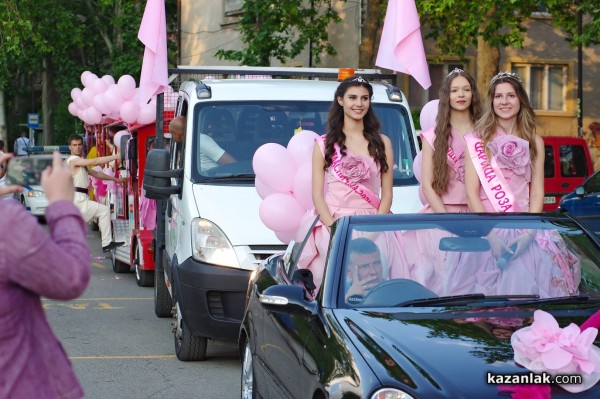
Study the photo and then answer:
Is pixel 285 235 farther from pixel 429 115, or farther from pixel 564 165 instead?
pixel 564 165

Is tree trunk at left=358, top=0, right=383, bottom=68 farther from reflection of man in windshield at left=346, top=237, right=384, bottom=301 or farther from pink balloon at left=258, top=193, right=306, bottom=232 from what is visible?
reflection of man in windshield at left=346, top=237, right=384, bottom=301

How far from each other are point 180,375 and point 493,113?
314 centimetres

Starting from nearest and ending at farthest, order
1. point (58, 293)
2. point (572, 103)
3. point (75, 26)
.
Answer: point (58, 293), point (572, 103), point (75, 26)

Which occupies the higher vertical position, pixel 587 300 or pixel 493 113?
pixel 493 113

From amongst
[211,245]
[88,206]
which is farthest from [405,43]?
[88,206]

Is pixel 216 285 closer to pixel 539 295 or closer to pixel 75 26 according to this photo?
pixel 539 295

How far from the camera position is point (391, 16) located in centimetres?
1050

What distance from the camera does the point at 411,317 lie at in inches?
222

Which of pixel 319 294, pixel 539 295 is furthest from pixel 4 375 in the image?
pixel 539 295

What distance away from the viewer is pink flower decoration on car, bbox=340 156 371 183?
27.4 feet

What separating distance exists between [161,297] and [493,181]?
5.63 meters

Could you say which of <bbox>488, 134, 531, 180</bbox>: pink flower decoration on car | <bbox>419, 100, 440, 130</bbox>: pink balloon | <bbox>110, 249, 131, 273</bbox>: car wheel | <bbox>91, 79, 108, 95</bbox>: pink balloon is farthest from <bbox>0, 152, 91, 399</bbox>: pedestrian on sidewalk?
<bbox>91, 79, 108, 95</bbox>: pink balloon

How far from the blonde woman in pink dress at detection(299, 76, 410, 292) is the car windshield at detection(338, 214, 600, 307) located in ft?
6.34

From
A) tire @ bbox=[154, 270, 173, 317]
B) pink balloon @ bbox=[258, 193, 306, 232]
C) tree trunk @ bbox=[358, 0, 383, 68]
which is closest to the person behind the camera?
pink balloon @ bbox=[258, 193, 306, 232]
